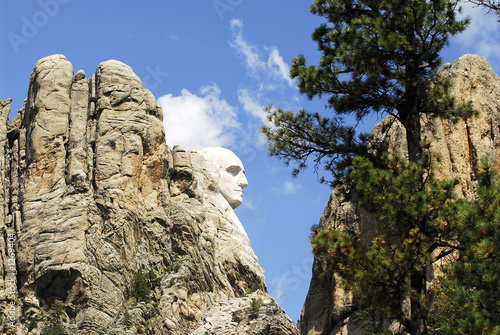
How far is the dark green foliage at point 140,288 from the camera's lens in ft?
145

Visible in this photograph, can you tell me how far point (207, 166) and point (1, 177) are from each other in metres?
15.4

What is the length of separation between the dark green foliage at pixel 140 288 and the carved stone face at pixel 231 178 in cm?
1496

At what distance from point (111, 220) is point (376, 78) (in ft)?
97.9

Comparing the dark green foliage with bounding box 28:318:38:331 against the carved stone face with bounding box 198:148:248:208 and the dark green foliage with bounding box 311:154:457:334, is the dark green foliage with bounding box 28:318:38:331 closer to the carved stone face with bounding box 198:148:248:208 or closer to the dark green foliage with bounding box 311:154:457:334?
the carved stone face with bounding box 198:148:248:208

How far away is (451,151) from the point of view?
71.6 ft

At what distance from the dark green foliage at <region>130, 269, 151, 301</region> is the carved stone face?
1496cm

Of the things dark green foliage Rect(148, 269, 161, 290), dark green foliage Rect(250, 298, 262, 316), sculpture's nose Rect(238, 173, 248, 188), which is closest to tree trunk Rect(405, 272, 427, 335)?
dark green foliage Rect(250, 298, 262, 316)

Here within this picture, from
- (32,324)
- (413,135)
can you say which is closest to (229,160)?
(32,324)

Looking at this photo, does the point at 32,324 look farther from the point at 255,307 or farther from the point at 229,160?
the point at 229,160

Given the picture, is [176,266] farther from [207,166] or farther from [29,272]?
[207,166]

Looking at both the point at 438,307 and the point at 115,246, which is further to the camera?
the point at 115,246

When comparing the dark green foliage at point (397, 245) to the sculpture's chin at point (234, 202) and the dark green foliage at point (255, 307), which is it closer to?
the dark green foliage at point (255, 307)

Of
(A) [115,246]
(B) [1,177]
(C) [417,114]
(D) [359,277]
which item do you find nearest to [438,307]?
(D) [359,277]

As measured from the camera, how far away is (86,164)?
4981cm
